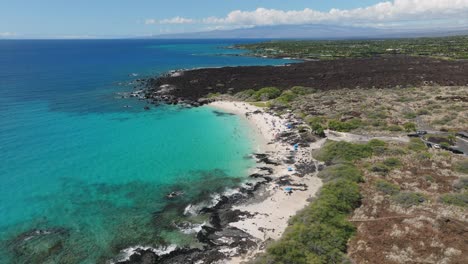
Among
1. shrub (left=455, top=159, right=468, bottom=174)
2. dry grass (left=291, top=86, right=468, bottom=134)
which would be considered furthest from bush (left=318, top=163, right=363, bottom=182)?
dry grass (left=291, top=86, right=468, bottom=134)

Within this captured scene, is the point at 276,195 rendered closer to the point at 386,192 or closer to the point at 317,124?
the point at 386,192

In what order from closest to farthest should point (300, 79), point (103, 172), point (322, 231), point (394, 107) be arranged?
point (322, 231) < point (103, 172) < point (394, 107) < point (300, 79)

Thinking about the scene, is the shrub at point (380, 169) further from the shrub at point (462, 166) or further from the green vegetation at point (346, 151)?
the shrub at point (462, 166)

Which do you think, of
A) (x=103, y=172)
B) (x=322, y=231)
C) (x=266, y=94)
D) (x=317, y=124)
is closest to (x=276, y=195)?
(x=322, y=231)

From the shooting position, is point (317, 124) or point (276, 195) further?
point (317, 124)

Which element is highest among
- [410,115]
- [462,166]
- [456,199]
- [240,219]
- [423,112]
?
[423,112]

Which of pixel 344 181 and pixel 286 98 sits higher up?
pixel 286 98

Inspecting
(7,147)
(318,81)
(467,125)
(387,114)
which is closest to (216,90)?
(318,81)

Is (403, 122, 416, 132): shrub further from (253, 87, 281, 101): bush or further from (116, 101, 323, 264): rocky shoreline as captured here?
(253, 87, 281, 101): bush

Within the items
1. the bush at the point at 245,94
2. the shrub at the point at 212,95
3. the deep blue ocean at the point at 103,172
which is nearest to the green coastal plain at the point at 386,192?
the deep blue ocean at the point at 103,172
